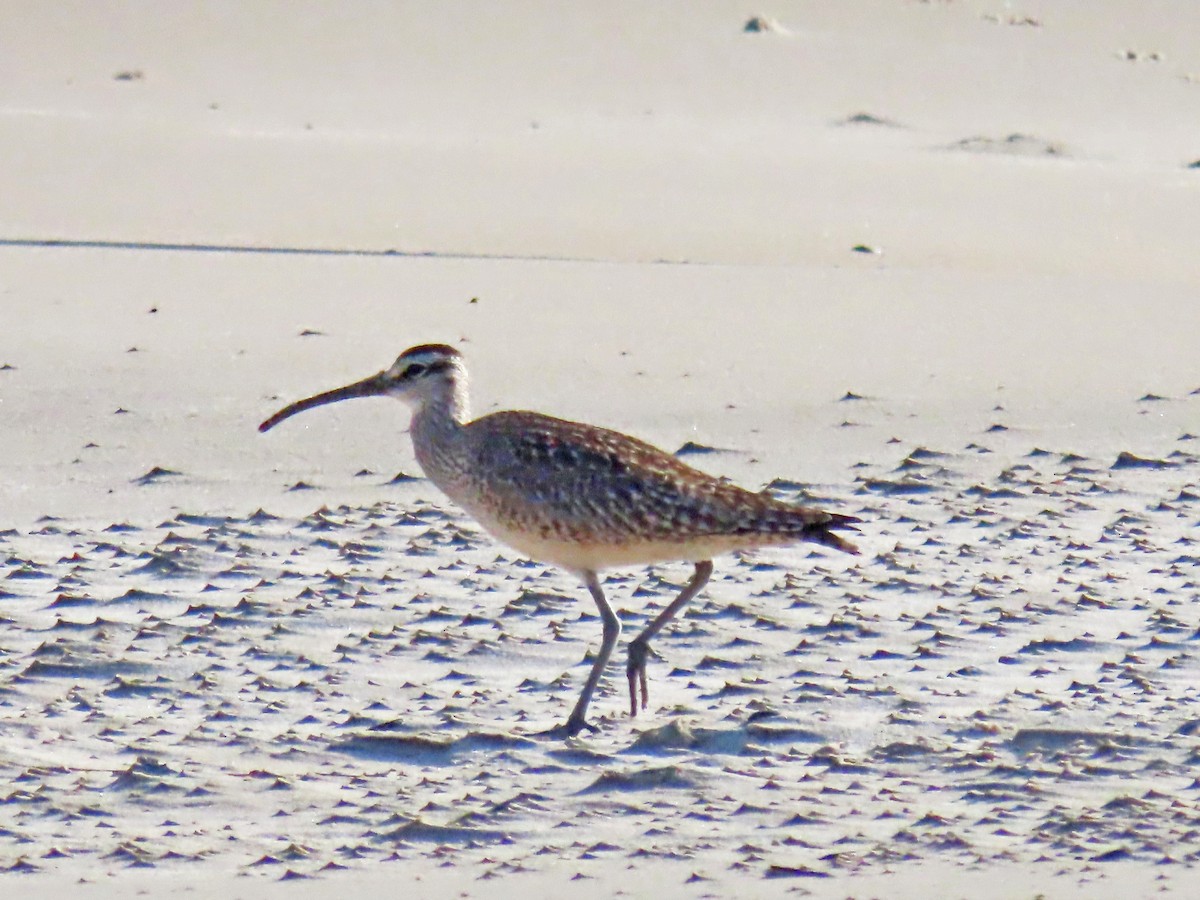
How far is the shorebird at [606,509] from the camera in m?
6.69

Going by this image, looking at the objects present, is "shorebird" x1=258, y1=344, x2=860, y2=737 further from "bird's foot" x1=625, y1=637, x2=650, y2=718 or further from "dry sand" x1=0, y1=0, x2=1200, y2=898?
"dry sand" x1=0, y1=0, x2=1200, y2=898

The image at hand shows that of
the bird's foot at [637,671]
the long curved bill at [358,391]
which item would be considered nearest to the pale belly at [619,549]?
the bird's foot at [637,671]

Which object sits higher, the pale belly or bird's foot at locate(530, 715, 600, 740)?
the pale belly

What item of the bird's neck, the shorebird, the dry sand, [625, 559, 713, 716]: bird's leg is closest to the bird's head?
the bird's neck

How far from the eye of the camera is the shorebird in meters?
6.69

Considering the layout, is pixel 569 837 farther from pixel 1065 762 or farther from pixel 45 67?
pixel 45 67

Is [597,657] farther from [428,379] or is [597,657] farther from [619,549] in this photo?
[428,379]

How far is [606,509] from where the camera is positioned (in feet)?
22.1

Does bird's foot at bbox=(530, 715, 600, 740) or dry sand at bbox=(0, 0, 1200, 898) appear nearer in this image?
dry sand at bbox=(0, 0, 1200, 898)

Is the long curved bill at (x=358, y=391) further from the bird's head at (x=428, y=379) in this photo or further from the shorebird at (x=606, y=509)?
the shorebird at (x=606, y=509)

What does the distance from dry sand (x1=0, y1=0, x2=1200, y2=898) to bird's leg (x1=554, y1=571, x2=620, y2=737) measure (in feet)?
0.25

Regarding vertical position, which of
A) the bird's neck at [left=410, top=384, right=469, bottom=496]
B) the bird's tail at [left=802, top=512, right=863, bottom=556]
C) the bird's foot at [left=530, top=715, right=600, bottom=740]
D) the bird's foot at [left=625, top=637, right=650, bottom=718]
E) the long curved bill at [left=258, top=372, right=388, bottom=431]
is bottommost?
the bird's foot at [left=530, top=715, right=600, bottom=740]

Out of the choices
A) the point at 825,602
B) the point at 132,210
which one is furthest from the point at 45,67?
the point at 825,602

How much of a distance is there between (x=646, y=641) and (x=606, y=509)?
1.42 feet
